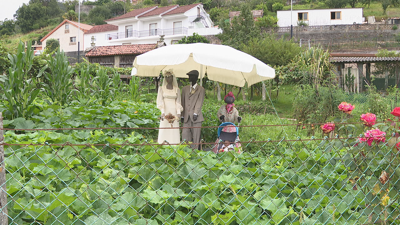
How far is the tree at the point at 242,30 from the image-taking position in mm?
22719

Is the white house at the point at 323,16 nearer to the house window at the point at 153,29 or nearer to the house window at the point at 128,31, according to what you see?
the house window at the point at 153,29

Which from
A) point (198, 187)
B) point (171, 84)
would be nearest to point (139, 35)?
point (171, 84)

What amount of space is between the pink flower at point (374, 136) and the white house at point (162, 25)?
116ft

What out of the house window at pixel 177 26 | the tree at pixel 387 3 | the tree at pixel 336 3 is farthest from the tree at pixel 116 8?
the tree at pixel 387 3

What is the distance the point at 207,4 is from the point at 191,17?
1426 centimetres

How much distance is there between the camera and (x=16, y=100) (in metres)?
5.39

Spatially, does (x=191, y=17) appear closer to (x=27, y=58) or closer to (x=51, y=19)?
(x=51, y=19)

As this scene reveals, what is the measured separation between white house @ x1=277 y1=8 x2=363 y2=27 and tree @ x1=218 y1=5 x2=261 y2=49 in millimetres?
14441

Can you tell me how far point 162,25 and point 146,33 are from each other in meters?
2.30

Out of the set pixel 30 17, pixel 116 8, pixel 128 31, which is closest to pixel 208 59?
pixel 128 31

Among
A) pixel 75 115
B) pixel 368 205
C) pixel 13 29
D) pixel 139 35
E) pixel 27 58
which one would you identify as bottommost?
pixel 368 205

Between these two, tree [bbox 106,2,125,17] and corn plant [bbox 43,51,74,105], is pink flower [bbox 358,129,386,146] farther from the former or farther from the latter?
tree [bbox 106,2,125,17]

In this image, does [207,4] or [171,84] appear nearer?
[171,84]

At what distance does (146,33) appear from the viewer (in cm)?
4038
